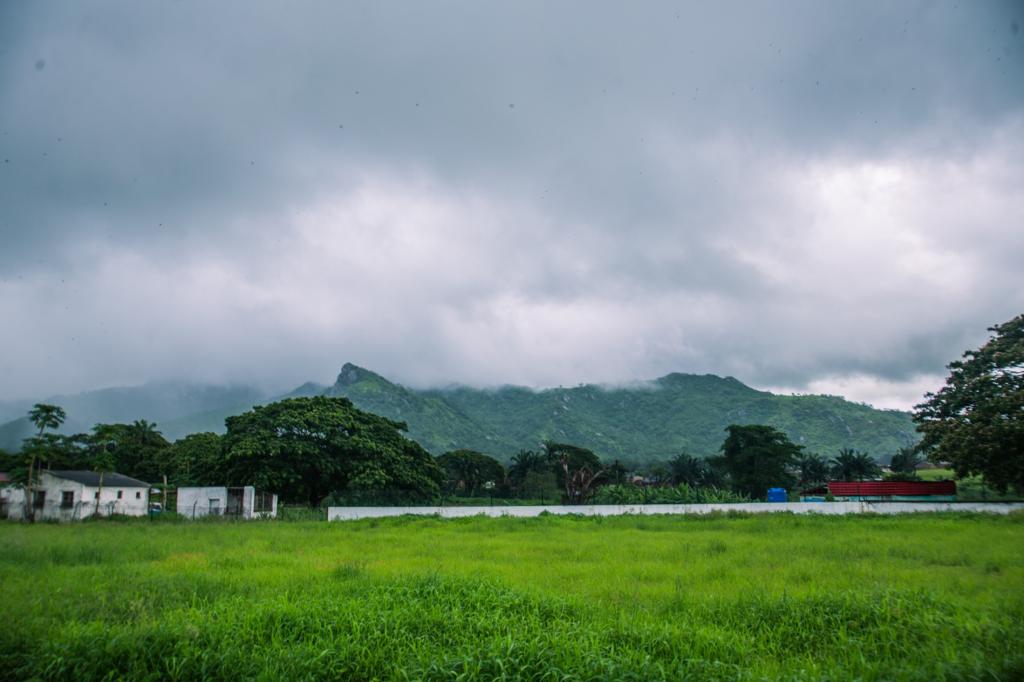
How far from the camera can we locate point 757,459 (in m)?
53.1

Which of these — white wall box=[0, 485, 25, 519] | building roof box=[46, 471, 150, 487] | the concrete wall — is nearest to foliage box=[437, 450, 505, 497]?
building roof box=[46, 471, 150, 487]

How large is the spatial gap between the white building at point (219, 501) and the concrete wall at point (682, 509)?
635 cm

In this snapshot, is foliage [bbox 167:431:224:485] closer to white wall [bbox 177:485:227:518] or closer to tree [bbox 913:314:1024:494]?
white wall [bbox 177:485:227:518]

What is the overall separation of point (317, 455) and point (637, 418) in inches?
4385

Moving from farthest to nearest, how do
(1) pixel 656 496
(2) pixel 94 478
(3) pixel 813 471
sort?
(3) pixel 813 471
(1) pixel 656 496
(2) pixel 94 478

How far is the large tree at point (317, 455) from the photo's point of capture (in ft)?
110

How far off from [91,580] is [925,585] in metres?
13.4

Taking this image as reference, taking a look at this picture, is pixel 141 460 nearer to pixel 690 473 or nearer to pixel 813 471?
pixel 690 473

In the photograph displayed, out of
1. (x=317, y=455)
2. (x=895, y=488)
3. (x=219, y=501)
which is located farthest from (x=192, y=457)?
(x=895, y=488)

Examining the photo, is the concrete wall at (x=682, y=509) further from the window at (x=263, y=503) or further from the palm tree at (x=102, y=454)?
the palm tree at (x=102, y=454)

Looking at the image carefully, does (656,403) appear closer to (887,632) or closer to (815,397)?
(815,397)

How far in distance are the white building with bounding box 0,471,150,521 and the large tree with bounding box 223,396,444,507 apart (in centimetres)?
738

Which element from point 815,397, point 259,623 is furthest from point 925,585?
point 815,397

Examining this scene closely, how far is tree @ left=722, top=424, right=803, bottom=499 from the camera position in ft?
171
